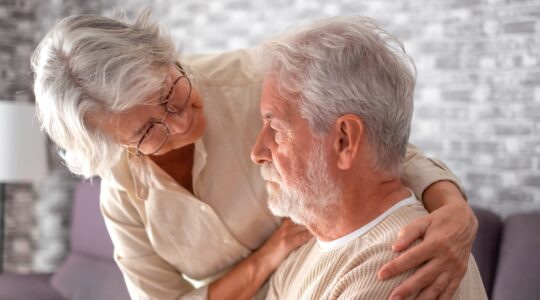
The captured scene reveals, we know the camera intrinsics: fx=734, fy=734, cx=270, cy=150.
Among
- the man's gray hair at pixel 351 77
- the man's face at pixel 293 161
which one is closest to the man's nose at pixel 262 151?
the man's face at pixel 293 161

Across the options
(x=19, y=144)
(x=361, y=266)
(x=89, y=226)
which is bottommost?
(x=89, y=226)

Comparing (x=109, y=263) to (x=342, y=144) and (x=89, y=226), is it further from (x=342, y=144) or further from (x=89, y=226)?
(x=342, y=144)

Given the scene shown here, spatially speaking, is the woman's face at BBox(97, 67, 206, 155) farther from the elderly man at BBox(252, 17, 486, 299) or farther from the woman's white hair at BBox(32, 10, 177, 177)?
the elderly man at BBox(252, 17, 486, 299)

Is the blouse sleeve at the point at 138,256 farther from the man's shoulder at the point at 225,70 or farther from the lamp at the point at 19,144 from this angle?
the lamp at the point at 19,144

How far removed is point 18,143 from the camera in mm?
4238

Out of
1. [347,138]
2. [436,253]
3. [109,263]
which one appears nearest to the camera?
[436,253]

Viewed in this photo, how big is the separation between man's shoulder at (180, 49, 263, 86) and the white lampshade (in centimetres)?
249

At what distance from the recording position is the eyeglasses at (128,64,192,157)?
5.48 ft

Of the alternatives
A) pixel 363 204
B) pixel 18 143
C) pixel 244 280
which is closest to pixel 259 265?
pixel 244 280

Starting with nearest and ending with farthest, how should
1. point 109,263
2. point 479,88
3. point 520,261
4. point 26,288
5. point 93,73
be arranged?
point 93,73 < point 520,261 < point 479,88 < point 109,263 < point 26,288

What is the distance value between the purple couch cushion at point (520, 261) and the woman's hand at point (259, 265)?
2.76 ft

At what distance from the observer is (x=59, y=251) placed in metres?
4.93

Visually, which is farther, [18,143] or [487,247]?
[18,143]

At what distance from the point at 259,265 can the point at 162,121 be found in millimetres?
454
